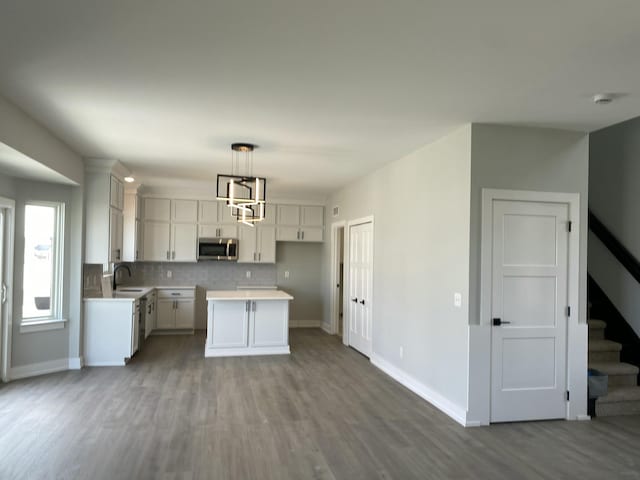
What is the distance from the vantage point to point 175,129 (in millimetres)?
4176

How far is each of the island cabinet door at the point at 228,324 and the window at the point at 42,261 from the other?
190cm

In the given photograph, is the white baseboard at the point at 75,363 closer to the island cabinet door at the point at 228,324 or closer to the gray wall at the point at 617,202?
the island cabinet door at the point at 228,324

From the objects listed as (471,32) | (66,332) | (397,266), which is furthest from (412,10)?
(66,332)

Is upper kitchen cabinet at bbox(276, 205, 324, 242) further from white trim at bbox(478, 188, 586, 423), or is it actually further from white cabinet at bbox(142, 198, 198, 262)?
white trim at bbox(478, 188, 586, 423)

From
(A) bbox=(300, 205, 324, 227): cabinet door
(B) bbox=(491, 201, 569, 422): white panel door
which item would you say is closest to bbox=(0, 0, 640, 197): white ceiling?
(B) bbox=(491, 201, 569, 422): white panel door

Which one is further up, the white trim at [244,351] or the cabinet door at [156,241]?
the cabinet door at [156,241]

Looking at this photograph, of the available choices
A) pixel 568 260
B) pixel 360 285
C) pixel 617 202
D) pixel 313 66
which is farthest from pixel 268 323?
pixel 617 202

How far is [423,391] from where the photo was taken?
453cm

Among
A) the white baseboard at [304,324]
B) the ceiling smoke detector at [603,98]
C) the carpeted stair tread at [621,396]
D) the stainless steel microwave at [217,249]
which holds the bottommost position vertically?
the white baseboard at [304,324]

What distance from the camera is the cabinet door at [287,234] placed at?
8547 millimetres

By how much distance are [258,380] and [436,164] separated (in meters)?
3.10

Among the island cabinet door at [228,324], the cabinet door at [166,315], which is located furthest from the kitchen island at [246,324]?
the cabinet door at [166,315]

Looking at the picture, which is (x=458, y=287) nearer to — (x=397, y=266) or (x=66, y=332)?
(x=397, y=266)

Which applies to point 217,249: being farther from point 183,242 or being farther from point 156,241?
point 156,241
